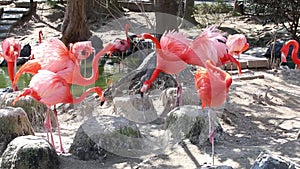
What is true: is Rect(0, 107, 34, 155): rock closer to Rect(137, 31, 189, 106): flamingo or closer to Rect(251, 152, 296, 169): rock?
Rect(137, 31, 189, 106): flamingo

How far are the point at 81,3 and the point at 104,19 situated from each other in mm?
3685

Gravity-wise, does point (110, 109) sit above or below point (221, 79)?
below

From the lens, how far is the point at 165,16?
651 centimetres

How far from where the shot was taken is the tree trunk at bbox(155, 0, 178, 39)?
6512 mm

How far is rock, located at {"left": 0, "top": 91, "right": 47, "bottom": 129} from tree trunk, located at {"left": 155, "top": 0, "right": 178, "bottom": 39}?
2064mm

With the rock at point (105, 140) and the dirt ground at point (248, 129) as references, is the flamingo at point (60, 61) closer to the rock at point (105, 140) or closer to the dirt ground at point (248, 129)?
the rock at point (105, 140)

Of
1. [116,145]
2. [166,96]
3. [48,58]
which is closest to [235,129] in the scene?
[166,96]

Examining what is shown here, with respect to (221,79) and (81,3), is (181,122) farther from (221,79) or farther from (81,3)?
(81,3)

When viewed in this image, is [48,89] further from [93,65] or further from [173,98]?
[173,98]

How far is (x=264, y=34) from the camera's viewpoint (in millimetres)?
11359

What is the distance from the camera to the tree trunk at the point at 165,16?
6.51m

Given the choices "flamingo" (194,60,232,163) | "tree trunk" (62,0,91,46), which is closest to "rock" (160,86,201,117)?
"flamingo" (194,60,232,163)

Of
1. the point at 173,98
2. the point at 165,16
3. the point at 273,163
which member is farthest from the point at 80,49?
the point at 273,163

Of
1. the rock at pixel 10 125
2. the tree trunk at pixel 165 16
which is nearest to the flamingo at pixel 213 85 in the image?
the rock at pixel 10 125
